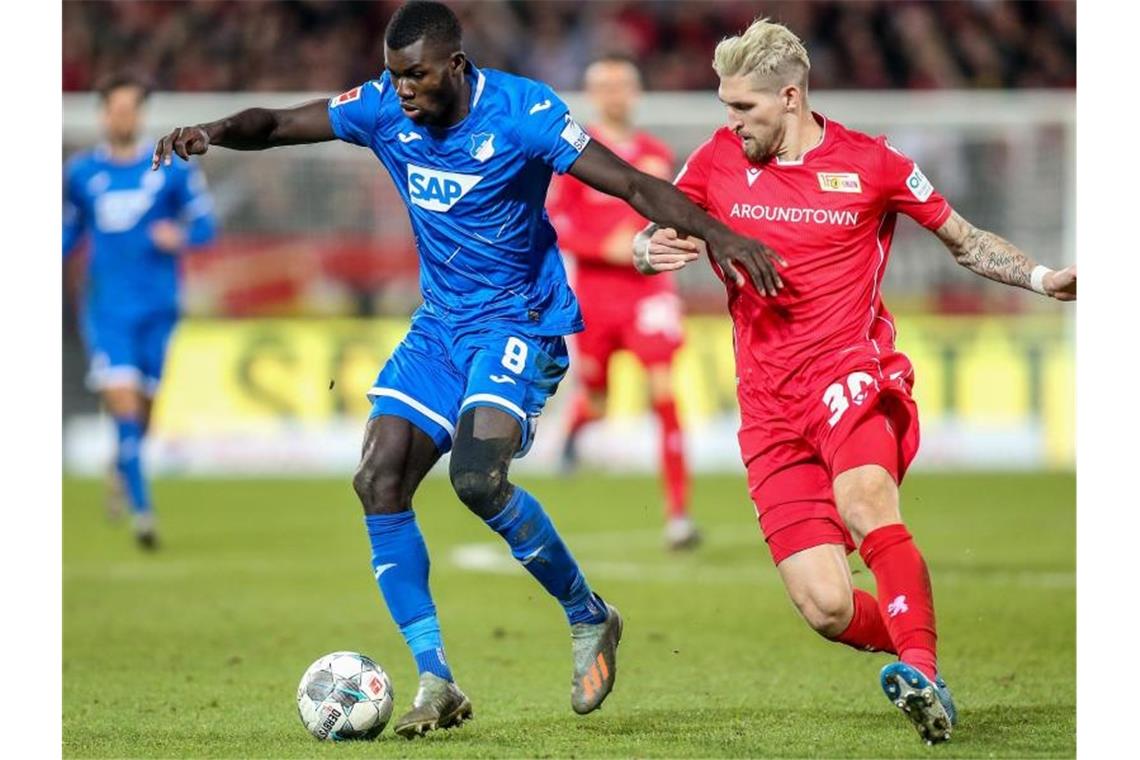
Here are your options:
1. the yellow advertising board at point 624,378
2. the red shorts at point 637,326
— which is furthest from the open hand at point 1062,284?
the yellow advertising board at point 624,378

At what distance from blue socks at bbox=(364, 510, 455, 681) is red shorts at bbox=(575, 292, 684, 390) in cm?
581

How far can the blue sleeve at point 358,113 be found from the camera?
6.31 m

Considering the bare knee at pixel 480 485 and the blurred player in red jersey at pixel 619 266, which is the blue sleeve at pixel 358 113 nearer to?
the bare knee at pixel 480 485

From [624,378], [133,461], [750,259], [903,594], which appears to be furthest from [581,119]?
[903,594]

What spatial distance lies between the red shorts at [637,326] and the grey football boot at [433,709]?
604 centimetres

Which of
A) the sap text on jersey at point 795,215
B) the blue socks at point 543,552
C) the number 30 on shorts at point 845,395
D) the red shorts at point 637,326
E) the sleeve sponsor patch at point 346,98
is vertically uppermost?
the sleeve sponsor patch at point 346,98

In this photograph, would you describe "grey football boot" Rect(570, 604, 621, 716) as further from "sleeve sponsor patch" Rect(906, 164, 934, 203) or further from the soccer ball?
"sleeve sponsor patch" Rect(906, 164, 934, 203)

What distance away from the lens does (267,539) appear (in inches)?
508

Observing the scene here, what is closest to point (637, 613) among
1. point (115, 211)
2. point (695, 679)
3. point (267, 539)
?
point (695, 679)

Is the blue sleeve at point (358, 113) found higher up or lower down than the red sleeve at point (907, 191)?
higher up

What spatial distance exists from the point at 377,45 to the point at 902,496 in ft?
31.1

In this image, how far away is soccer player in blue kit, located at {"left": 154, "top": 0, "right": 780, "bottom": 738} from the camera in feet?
19.6

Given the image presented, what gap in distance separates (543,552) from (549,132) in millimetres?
1431
